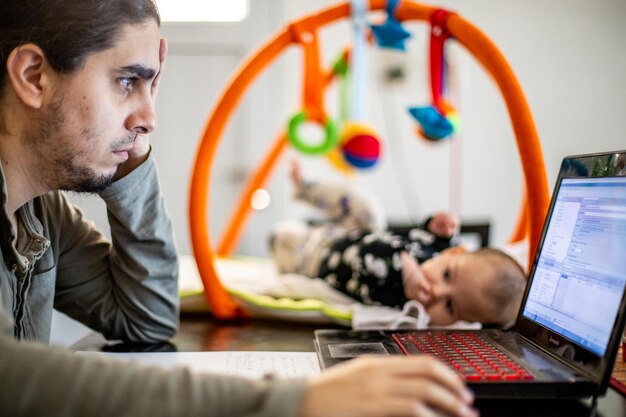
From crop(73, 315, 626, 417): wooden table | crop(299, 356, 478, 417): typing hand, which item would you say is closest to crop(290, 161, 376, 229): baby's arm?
crop(73, 315, 626, 417): wooden table

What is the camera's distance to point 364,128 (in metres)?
1.46

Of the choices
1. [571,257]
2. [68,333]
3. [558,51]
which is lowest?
[68,333]

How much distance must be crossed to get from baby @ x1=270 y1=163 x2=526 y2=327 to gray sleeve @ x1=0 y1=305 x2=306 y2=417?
775 millimetres

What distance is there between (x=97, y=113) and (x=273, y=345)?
477 millimetres

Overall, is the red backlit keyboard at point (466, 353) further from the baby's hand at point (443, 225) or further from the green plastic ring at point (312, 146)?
the green plastic ring at point (312, 146)

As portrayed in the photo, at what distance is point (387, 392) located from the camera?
470mm

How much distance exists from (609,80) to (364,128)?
700mm

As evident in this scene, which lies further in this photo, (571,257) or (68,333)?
(68,333)

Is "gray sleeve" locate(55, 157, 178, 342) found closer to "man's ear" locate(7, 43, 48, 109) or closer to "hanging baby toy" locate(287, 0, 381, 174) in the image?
"man's ear" locate(7, 43, 48, 109)

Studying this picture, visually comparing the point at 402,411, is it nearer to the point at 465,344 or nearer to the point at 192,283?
the point at 465,344

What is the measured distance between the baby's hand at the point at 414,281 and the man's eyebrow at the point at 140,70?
740 mm

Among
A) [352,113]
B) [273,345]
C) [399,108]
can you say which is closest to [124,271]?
[273,345]

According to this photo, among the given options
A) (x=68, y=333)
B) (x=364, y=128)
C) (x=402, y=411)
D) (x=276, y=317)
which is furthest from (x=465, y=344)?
(x=68, y=333)

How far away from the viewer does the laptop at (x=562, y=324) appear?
0.63 metres
